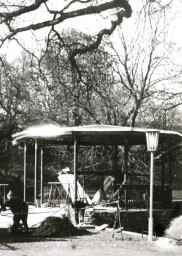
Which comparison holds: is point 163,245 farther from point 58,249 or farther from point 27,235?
point 27,235

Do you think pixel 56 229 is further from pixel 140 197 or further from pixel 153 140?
pixel 140 197

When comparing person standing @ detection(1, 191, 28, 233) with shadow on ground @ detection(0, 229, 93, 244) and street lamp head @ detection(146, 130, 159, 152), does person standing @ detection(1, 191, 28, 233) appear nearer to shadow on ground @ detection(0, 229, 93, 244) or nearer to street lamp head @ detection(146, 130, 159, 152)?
shadow on ground @ detection(0, 229, 93, 244)

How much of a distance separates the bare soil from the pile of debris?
29 centimetres

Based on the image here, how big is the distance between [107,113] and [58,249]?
20249mm

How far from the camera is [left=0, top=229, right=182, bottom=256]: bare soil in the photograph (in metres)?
10.8

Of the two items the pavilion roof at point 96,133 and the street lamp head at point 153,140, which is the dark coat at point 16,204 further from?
the street lamp head at point 153,140

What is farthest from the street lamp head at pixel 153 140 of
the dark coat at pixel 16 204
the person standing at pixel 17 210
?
the dark coat at pixel 16 204

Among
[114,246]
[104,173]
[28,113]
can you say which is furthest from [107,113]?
[114,246]

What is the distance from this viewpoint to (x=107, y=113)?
1223 inches

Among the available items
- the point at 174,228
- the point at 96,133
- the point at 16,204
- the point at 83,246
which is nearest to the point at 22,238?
the point at 16,204

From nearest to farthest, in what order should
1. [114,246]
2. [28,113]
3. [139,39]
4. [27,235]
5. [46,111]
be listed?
[114,246], [27,235], [139,39], [46,111], [28,113]

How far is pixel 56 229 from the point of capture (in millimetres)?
13742

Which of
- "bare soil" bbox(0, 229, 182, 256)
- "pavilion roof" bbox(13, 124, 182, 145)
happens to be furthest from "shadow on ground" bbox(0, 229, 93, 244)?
"pavilion roof" bbox(13, 124, 182, 145)

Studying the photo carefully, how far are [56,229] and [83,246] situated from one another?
2028 mm
